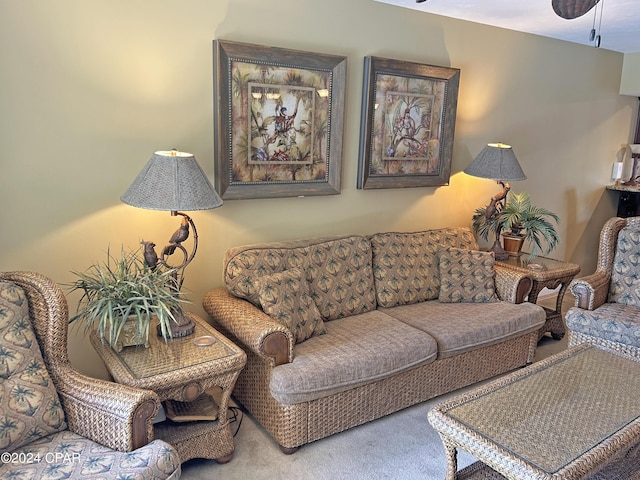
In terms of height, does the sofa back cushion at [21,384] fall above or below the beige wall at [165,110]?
below

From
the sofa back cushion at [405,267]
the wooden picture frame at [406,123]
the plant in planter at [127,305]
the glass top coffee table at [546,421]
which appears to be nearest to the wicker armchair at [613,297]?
the glass top coffee table at [546,421]

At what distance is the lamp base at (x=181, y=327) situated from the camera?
2492 millimetres

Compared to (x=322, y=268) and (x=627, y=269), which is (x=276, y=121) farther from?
(x=627, y=269)

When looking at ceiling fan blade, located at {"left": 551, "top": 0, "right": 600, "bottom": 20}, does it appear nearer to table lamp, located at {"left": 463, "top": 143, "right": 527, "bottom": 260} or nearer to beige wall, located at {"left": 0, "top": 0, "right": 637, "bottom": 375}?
beige wall, located at {"left": 0, "top": 0, "right": 637, "bottom": 375}

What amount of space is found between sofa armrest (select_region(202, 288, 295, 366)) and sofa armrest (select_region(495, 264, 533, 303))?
5.73 feet

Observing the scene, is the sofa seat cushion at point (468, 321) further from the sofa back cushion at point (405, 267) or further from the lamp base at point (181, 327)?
the lamp base at point (181, 327)

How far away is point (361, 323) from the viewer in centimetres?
308

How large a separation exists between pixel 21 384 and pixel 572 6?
2487mm

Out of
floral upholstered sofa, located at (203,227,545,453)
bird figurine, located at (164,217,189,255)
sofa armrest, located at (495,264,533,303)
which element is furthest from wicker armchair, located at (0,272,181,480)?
sofa armrest, located at (495,264,533,303)

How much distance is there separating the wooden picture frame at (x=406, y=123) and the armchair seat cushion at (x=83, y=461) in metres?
2.31

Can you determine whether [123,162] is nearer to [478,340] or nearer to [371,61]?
[371,61]

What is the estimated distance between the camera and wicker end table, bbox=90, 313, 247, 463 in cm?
216

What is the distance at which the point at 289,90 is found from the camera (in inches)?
123

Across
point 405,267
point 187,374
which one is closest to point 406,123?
point 405,267
